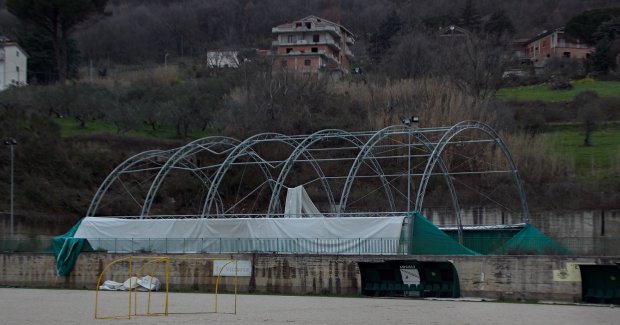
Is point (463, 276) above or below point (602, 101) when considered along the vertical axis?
below

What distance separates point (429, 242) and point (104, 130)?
48.9m

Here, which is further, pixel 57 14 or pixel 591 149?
pixel 57 14

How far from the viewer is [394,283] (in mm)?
35969

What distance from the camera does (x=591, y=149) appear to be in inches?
2586

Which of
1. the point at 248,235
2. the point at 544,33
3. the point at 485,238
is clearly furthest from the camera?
the point at 544,33

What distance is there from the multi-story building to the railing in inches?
3165

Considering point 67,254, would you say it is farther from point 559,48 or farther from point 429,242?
point 559,48

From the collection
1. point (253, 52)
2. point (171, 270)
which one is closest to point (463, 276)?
point (171, 270)

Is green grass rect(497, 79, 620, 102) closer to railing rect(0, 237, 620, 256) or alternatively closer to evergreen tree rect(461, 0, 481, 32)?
evergreen tree rect(461, 0, 481, 32)

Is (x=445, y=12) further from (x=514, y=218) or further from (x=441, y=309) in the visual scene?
(x=441, y=309)

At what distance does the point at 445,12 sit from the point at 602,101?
77979 millimetres

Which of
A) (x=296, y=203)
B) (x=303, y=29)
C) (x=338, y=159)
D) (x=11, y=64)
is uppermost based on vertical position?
(x=303, y=29)

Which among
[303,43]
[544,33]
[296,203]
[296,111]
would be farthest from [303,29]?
[296,203]

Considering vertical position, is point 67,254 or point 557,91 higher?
point 557,91
